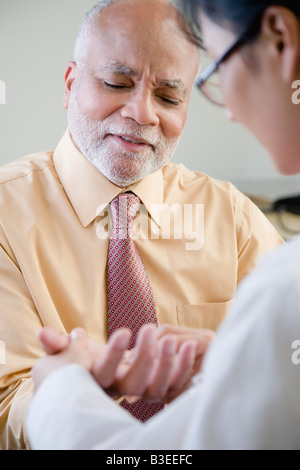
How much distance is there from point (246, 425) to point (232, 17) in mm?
443

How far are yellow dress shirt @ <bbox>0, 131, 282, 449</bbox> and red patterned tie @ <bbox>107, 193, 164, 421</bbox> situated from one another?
3 centimetres

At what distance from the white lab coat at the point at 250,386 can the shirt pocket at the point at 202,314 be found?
0.76m

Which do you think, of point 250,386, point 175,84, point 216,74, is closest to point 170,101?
point 175,84

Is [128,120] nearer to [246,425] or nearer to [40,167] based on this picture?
[40,167]

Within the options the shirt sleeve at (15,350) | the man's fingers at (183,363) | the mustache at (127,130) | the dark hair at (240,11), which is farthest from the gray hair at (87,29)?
the man's fingers at (183,363)

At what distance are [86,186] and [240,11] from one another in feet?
2.59

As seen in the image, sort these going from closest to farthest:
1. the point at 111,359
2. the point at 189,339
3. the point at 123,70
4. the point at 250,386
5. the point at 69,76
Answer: the point at 250,386
the point at 111,359
the point at 189,339
the point at 123,70
the point at 69,76

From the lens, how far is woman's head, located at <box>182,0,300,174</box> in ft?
2.15

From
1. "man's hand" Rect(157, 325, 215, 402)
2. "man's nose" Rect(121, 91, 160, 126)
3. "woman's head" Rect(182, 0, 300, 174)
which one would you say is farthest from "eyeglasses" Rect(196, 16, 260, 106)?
"man's nose" Rect(121, 91, 160, 126)

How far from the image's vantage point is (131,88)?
1.37 meters

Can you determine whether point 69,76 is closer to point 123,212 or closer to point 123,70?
point 123,70

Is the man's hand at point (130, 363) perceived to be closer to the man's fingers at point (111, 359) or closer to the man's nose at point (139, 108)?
the man's fingers at point (111, 359)

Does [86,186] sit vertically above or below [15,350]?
above

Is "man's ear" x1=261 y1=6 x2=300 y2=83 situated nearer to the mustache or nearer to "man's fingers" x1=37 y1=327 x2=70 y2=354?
"man's fingers" x1=37 y1=327 x2=70 y2=354
